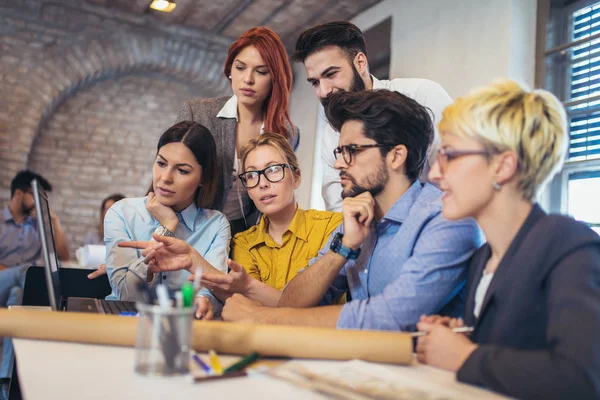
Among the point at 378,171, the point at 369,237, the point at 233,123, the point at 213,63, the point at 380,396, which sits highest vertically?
the point at 213,63

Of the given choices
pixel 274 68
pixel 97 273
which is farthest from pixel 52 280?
pixel 274 68

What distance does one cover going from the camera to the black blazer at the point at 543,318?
89 cm

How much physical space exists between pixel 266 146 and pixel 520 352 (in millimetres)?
1439

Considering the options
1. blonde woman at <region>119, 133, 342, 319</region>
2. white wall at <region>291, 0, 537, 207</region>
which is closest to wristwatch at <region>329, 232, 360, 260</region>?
blonde woman at <region>119, 133, 342, 319</region>

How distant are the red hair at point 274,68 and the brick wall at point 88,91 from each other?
15.1 feet

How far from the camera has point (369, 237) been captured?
5.77 feet

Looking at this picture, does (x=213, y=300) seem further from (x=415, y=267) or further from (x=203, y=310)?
(x=415, y=267)

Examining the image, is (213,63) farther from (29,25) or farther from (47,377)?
(47,377)

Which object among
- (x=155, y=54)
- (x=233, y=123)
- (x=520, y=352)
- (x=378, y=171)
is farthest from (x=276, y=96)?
(x=155, y=54)

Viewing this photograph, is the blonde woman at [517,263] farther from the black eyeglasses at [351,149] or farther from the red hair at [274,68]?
the red hair at [274,68]

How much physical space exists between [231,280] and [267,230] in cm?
51

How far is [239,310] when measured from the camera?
1533mm

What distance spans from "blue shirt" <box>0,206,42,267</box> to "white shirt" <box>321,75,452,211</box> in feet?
12.7

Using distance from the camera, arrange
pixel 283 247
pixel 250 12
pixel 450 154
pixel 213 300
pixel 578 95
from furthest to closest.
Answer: pixel 250 12 → pixel 578 95 → pixel 283 247 → pixel 213 300 → pixel 450 154
